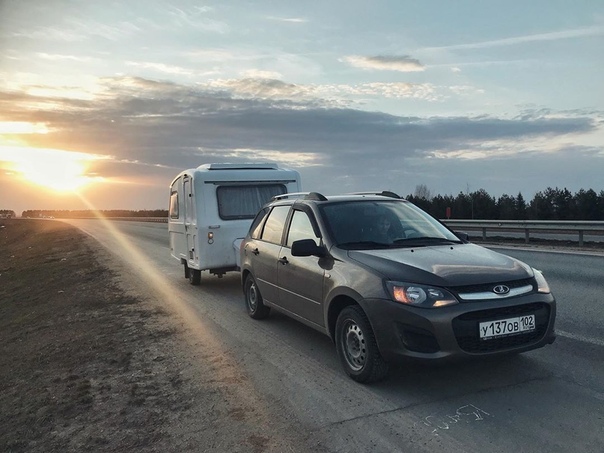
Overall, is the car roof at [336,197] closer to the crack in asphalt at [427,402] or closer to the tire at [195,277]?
the crack in asphalt at [427,402]

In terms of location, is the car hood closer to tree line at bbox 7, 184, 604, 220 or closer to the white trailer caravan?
the white trailer caravan

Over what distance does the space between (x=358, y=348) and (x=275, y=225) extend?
2.59 metres

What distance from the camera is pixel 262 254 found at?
23.4ft

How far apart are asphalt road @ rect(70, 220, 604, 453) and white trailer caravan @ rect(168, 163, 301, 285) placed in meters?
3.18

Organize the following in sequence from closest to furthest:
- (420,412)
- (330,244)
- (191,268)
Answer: (420,412) < (330,244) < (191,268)

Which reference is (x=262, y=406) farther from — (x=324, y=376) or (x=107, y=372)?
(x=107, y=372)

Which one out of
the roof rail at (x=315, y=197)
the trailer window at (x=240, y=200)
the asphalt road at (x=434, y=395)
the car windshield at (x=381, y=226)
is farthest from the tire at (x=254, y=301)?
the trailer window at (x=240, y=200)

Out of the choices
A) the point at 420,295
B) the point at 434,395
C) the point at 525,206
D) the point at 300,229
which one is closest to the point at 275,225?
the point at 300,229

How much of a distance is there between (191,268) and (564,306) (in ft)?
22.6

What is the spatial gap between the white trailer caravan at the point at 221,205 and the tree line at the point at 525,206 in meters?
20.5

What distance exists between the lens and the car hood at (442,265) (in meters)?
4.46

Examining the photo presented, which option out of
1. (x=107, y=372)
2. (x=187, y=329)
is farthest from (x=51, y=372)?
(x=187, y=329)

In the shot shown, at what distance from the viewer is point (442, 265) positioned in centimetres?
470

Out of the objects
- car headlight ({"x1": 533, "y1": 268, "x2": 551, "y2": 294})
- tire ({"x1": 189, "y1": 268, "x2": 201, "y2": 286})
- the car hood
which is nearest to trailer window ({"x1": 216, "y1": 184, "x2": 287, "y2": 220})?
tire ({"x1": 189, "y1": 268, "x2": 201, "y2": 286})
